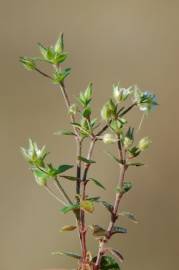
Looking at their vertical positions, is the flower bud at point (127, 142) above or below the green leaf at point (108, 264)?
above

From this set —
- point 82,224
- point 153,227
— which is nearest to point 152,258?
point 153,227

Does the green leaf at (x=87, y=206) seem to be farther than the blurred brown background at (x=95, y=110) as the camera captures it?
No

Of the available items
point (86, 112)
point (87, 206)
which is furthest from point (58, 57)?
point (87, 206)

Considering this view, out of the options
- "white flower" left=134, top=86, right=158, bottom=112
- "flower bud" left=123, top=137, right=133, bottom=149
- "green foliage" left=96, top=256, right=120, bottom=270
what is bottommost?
"green foliage" left=96, top=256, right=120, bottom=270

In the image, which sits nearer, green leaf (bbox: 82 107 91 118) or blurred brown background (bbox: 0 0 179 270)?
green leaf (bbox: 82 107 91 118)

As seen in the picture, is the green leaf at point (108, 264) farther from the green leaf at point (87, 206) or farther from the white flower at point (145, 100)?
the white flower at point (145, 100)

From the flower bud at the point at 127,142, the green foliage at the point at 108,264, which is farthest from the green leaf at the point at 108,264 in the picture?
the flower bud at the point at 127,142

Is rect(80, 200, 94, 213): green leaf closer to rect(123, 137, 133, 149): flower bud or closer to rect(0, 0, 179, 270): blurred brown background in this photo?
rect(123, 137, 133, 149): flower bud

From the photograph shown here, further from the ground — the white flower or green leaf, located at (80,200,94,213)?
the white flower

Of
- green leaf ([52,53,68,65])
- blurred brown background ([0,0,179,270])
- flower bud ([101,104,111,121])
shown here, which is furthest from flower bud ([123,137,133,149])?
blurred brown background ([0,0,179,270])
